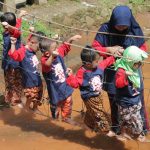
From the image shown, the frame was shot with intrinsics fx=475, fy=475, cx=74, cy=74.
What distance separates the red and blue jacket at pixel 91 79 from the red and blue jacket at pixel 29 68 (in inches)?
25.7

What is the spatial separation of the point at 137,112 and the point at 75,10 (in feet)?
14.2

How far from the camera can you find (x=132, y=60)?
13.2ft

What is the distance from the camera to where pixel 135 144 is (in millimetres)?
4965

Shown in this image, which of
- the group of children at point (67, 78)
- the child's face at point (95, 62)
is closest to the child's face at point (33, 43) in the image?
the group of children at point (67, 78)

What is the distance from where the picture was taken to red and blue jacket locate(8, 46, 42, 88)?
4.80 meters

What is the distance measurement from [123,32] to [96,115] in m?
0.83

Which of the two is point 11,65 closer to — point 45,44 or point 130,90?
point 45,44

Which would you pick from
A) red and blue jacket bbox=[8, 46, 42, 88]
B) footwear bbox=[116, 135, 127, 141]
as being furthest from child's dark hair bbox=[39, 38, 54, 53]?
footwear bbox=[116, 135, 127, 141]

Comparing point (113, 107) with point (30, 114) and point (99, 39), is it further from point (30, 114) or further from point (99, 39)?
point (30, 114)

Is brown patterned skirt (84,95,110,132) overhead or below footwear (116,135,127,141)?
overhead

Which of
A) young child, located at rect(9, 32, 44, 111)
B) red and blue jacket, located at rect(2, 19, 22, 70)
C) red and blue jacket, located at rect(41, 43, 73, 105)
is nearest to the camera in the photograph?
red and blue jacket, located at rect(41, 43, 73, 105)

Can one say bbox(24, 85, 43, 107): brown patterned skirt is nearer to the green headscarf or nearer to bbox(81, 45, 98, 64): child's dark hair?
bbox(81, 45, 98, 64): child's dark hair

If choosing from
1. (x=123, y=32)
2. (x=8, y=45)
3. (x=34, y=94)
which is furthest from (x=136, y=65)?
(x=8, y=45)

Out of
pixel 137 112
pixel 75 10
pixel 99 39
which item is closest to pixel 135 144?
pixel 137 112
